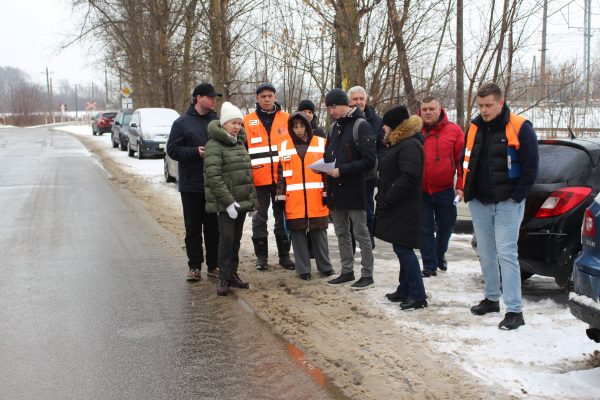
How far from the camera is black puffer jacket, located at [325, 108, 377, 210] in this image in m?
6.27

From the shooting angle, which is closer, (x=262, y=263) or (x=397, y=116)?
(x=397, y=116)

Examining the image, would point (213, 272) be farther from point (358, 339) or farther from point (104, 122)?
point (104, 122)

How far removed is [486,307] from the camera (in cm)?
550

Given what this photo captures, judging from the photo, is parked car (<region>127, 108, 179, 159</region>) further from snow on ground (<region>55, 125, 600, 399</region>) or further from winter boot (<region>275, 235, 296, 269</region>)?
snow on ground (<region>55, 125, 600, 399</region>)

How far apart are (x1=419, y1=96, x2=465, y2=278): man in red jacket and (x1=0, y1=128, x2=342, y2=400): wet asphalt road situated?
2.28m

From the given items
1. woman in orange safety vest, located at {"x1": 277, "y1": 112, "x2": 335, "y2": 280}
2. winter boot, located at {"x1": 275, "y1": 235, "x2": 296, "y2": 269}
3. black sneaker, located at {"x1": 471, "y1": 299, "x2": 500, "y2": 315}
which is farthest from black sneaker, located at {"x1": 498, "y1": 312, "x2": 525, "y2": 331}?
winter boot, located at {"x1": 275, "y1": 235, "x2": 296, "y2": 269}

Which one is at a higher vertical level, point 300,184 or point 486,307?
point 300,184

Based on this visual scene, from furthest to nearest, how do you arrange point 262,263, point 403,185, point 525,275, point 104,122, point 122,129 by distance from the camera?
1. point 104,122
2. point 122,129
3. point 262,263
4. point 525,275
5. point 403,185

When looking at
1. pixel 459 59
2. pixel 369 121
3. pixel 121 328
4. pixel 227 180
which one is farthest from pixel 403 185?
pixel 459 59

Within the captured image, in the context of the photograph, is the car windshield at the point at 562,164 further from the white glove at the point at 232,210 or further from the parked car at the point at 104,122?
the parked car at the point at 104,122

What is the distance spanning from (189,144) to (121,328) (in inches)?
85.6

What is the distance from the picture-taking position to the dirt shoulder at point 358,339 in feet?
13.4

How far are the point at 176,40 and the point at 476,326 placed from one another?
27.2 metres

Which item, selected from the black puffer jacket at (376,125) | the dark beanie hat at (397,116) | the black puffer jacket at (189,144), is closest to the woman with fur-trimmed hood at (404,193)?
the dark beanie hat at (397,116)
